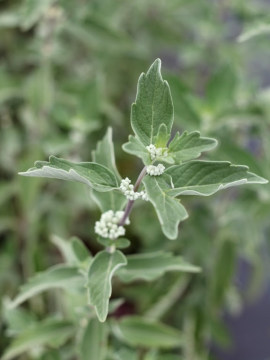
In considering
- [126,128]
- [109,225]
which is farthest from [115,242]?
[126,128]

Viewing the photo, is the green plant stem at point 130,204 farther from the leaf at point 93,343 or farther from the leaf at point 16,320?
the leaf at point 16,320

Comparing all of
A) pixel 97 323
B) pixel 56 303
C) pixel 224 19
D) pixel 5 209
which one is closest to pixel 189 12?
pixel 224 19

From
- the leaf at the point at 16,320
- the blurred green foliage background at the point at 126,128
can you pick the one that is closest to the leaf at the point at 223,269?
the blurred green foliage background at the point at 126,128

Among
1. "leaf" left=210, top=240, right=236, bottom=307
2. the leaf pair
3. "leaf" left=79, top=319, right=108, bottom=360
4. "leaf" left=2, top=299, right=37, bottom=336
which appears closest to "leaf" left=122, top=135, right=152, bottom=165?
the leaf pair

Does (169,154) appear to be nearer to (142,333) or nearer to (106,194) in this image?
(106,194)

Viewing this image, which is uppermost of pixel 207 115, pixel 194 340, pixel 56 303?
pixel 207 115

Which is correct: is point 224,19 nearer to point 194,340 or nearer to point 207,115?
point 207,115

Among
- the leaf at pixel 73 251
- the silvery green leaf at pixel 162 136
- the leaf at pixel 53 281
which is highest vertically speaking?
the silvery green leaf at pixel 162 136
